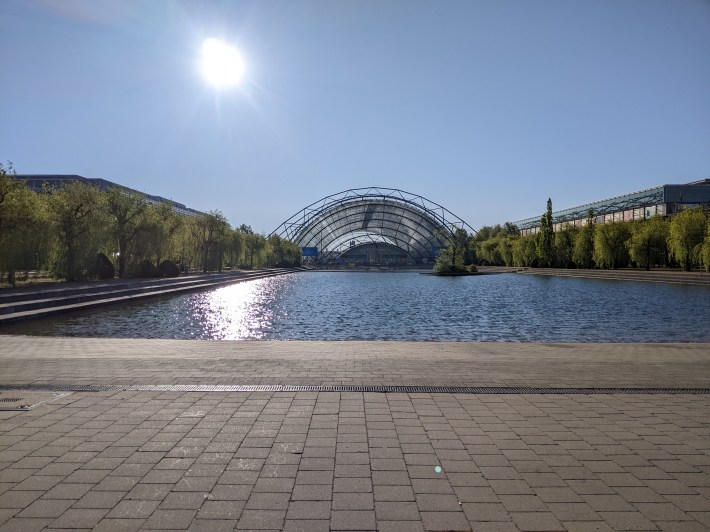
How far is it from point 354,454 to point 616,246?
181ft

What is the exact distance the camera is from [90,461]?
373 cm

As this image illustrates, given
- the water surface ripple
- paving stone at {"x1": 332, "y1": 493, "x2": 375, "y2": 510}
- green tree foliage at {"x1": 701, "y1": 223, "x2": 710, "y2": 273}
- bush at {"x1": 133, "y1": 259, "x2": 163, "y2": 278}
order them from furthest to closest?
1. green tree foliage at {"x1": 701, "y1": 223, "x2": 710, "y2": 273}
2. bush at {"x1": 133, "y1": 259, "x2": 163, "y2": 278}
3. the water surface ripple
4. paving stone at {"x1": 332, "y1": 493, "x2": 375, "y2": 510}

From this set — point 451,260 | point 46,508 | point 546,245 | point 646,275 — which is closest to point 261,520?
point 46,508

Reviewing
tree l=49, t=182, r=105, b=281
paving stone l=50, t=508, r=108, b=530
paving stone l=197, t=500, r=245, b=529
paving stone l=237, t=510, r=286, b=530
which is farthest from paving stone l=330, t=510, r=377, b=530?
tree l=49, t=182, r=105, b=281

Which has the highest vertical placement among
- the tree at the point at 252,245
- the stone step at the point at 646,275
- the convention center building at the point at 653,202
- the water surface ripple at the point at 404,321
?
the convention center building at the point at 653,202

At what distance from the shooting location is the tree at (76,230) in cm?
2639

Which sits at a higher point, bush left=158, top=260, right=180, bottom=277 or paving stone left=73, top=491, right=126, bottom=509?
bush left=158, top=260, right=180, bottom=277

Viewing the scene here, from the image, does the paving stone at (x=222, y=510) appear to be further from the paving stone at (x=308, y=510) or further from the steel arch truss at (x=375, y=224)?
the steel arch truss at (x=375, y=224)

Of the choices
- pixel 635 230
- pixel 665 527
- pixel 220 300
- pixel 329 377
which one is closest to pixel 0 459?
pixel 329 377

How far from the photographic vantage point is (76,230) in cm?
2697

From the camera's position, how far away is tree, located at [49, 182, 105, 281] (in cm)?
2639

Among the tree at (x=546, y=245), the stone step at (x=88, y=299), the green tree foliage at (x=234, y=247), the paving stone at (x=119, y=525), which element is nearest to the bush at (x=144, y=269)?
the stone step at (x=88, y=299)

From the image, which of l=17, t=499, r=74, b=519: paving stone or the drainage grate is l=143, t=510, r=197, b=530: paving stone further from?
the drainage grate

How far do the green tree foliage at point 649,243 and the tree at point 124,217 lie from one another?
4447 cm
